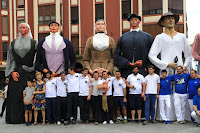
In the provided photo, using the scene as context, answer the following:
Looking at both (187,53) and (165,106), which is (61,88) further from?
(187,53)

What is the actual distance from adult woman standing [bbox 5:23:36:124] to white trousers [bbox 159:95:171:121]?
336 cm

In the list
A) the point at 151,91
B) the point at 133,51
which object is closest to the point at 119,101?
the point at 151,91

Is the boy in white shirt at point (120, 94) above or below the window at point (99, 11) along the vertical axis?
below

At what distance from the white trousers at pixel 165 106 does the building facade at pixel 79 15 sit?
1373 cm

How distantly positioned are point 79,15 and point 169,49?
16.4 metres

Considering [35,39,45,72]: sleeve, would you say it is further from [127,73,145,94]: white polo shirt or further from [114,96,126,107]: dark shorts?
[127,73,145,94]: white polo shirt

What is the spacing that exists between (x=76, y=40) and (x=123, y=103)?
16.8 metres

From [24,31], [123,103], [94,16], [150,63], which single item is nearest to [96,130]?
[123,103]

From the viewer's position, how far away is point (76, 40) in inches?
909

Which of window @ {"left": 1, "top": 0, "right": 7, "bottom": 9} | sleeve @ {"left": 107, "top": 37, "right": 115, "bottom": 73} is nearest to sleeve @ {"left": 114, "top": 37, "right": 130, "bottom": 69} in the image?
sleeve @ {"left": 107, "top": 37, "right": 115, "bottom": 73}

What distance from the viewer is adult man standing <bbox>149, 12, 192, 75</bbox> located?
7.00 m

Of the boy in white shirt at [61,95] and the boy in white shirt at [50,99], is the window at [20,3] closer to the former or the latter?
the boy in white shirt at [50,99]

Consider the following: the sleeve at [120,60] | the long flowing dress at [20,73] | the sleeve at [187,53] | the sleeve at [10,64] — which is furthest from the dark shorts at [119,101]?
the sleeve at [10,64]

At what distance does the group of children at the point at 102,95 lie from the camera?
675 centimetres
